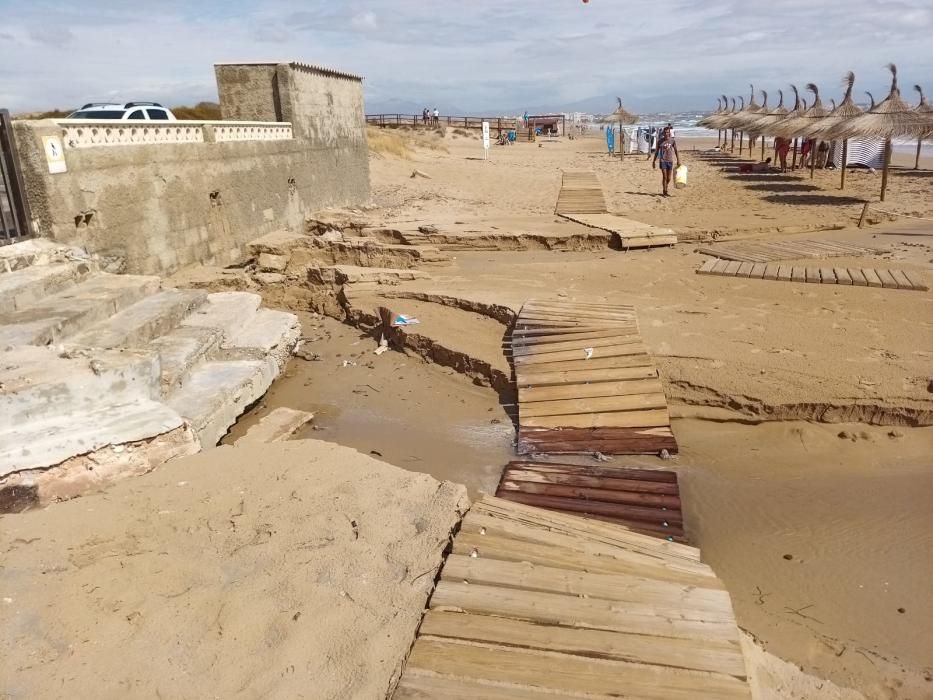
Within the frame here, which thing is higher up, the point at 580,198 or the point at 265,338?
the point at 580,198

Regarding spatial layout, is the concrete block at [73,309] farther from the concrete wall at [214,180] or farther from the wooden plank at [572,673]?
the wooden plank at [572,673]

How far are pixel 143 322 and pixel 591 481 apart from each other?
3632 mm

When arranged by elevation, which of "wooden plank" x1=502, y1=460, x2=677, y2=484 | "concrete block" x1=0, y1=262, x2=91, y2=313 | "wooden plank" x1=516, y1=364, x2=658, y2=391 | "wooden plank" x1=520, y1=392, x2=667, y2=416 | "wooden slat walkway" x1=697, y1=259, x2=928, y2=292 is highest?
"concrete block" x1=0, y1=262, x2=91, y2=313

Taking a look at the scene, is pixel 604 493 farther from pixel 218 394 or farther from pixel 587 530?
pixel 218 394

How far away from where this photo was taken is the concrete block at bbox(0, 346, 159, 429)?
11.5 ft

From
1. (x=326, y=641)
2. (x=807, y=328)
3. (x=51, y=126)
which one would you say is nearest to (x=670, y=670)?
(x=326, y=641)

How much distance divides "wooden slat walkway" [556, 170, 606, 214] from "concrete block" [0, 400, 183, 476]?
1027 centimetres

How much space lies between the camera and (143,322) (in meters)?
5.19

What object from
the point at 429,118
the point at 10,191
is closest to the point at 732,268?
the point at 10,191

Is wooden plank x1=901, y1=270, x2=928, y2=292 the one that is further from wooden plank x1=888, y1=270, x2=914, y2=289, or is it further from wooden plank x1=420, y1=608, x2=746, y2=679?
wooden plank x1=420, y1=608, x2=746, y2=679

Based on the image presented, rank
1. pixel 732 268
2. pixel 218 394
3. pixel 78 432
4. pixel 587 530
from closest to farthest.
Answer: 1. pixel 587 530
2. pixel 78 432
3. pixel 218 394
4. pixel 732 268

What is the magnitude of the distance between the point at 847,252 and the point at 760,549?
7.06m

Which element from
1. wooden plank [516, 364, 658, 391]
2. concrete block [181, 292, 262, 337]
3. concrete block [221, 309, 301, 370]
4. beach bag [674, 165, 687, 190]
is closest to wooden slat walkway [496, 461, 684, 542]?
wooden plank [516, 364, 658, 391]

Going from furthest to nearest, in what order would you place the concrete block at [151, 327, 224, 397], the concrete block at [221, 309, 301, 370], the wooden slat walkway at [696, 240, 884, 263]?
1. the wooden slat walkway at [696, 240, 884, 263]
2. the concrete block at [221, 309, 301, 370]
3. the concrete block at [151, 327, 224, 397]
